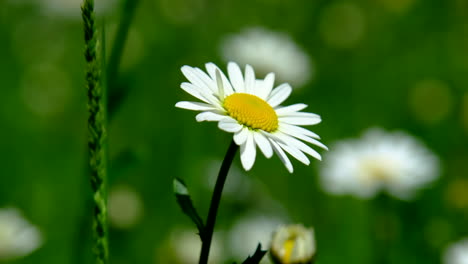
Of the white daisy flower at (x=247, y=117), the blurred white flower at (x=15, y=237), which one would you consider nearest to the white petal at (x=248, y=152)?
the white daisy flower at (x=247, y=117)

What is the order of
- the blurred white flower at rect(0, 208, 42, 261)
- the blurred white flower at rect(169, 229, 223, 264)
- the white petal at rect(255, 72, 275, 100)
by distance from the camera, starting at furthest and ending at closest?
the blurred white flower at rect(169, 229, 223, 264), the blurred white flower at rect(0, 208, 42, 261), the white petal at rect(255, 72, 275, 100)

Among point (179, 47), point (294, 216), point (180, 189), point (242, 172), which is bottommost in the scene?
Answer: point (294, 216)

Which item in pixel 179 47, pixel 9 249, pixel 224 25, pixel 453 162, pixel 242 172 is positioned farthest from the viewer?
pixel 224 25

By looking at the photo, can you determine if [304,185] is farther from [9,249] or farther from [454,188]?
[9,249]

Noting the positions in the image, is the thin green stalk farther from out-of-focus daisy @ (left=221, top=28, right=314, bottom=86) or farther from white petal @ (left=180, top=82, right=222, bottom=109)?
out-of-focus daisy @ (left=221, top=28, right=314, bottom=86)

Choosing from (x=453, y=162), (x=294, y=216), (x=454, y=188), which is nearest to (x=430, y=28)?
(x=453, y=162)

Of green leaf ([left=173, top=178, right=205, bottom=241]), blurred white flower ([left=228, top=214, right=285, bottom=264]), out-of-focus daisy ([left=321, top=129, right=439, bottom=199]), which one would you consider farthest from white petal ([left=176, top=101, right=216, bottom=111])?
out-of-focus daisy ([left=321, top=129, right=439, bottom=199])
